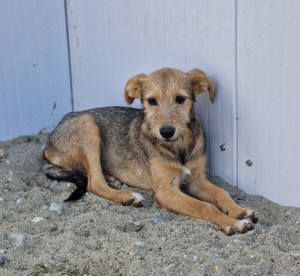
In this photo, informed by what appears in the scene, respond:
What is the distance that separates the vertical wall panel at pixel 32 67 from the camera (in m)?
6.93

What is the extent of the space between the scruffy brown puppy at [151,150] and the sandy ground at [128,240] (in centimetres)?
14

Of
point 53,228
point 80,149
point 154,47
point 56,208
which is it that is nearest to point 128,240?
point 53,228

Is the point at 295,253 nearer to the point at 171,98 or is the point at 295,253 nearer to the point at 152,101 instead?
the point at 171,98

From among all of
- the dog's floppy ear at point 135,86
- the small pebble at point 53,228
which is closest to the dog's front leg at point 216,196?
the dog's floppy ear at point 135,86

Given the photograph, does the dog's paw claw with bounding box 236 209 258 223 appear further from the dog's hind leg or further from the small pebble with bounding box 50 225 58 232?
the small pebble with bounding box 50 225 58 232

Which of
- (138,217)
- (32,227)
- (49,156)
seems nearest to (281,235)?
(138,217)

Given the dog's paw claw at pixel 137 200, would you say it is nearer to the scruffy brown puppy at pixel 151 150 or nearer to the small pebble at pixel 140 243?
the scruffy brown puppy at pixel 151 150

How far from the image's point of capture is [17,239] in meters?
4.91

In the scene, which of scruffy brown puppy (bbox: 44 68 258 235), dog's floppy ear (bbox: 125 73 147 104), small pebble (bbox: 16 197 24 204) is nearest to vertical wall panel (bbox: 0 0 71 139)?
scruffy brown puppy (bbox: 44 68 258 235)

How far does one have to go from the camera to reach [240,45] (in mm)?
5461

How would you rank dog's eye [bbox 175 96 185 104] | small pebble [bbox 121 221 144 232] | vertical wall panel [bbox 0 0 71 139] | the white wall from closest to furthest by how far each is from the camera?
small pebble [bbox 121 221 144 232], the white wall, dog's eye [bbox 175 96 185 104], vertical wall panel [bbox 0 0 71 139]

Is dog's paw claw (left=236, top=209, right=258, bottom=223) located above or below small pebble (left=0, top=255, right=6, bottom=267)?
above

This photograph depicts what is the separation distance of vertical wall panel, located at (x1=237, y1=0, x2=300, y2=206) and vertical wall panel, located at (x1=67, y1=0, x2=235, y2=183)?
6.3 inches

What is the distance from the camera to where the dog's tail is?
18.9ft
